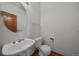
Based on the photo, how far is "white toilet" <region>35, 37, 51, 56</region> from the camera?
1.03 meters

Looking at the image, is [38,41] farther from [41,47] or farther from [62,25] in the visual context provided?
[62,25]

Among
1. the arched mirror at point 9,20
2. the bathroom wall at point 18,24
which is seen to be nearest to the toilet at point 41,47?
the bathroom wall at point 18,24

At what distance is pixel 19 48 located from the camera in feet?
3.31

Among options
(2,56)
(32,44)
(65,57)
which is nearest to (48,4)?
(32,44)

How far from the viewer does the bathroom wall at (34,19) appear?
3.35 ft

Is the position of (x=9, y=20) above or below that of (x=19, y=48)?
above

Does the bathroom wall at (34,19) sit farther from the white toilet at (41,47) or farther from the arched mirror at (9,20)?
the arched mirror at (9,20)

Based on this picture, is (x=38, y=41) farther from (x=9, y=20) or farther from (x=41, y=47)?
(x=9, y=20)

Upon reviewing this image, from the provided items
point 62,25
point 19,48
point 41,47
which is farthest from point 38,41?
point 62,25

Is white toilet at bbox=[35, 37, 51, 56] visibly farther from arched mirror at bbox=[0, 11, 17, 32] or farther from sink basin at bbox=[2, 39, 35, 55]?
arched mirror at bbox=[0, 11, 17, 32]

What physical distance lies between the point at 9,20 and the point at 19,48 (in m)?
0.33

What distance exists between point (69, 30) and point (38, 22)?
36cm

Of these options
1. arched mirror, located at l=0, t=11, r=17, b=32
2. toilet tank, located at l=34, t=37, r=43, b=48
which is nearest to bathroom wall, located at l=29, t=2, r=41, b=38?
toilet tank, located at l=34, t=37, r=43, b=48

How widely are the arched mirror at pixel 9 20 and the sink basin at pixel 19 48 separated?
17cm
